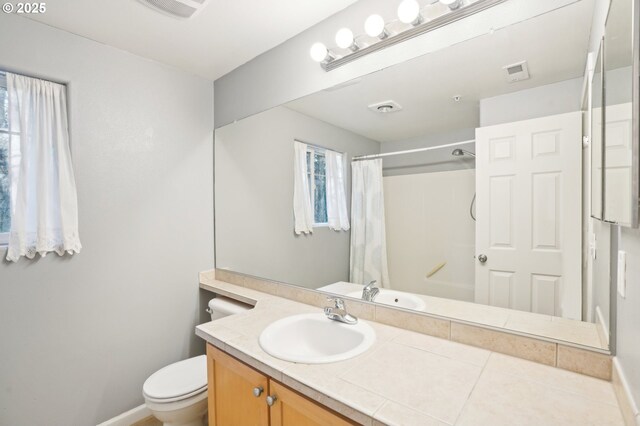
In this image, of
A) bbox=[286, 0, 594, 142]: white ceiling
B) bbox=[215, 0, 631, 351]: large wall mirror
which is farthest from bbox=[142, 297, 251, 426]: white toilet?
bbox=[286, 0, 594, 142]: white ceiling

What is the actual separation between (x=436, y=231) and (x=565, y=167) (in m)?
0.50

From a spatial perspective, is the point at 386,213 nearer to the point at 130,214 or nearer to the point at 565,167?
the point at 565,167

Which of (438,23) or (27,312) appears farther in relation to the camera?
(27,312)

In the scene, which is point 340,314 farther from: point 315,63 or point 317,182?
point 315,63

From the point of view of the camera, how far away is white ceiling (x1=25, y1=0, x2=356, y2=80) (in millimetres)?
1499

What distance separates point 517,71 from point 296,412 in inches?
56.6

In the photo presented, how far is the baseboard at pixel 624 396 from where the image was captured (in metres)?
0.65

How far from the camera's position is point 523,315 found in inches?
43.6

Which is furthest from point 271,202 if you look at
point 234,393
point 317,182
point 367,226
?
point 234,393

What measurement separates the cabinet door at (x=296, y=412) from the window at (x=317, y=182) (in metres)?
0.97

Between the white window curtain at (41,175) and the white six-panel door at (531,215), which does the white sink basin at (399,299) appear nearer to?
the white six-panel door at (531,215)

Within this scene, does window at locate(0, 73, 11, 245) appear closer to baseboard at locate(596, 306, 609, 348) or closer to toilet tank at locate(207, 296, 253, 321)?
toilet tank at locate(207, 296, 253, 321)

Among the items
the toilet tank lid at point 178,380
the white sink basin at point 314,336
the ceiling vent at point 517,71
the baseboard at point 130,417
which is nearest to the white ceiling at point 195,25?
the ceiling vent at point 517,71

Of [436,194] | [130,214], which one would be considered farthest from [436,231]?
[130,214]
